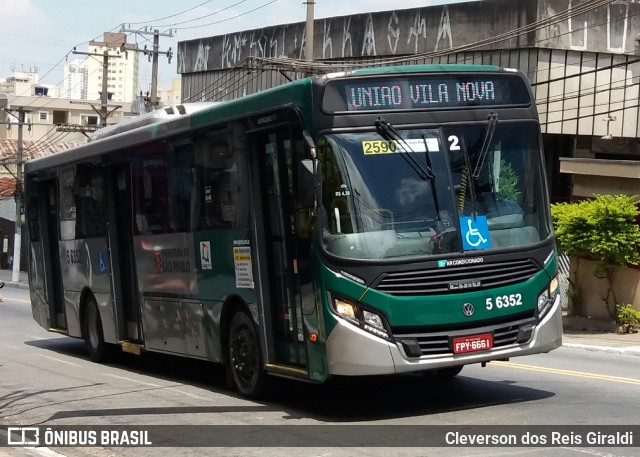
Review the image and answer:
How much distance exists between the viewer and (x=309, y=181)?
955 cm

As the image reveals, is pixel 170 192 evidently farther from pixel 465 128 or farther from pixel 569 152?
pixel 569 152

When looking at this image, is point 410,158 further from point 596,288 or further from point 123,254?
point 596,288

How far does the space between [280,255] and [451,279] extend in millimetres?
1905

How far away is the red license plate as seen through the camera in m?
9.84

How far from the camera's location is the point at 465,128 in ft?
33.5

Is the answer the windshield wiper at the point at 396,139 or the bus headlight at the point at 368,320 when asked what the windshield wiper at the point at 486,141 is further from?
the bus headlight at the point at 368,320

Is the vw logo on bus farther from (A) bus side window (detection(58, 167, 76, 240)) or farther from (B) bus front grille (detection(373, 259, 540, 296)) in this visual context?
(A) bus side window (detection(58, 167, 76, 240))

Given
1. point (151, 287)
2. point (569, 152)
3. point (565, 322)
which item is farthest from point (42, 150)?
point (151, 287)

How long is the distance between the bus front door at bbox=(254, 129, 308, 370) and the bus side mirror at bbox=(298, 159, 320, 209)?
84 cm

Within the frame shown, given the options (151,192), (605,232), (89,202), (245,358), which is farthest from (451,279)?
(605,232)

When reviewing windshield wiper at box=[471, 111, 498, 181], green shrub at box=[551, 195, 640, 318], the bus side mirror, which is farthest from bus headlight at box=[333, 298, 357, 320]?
green shrub at box=[551, 195, 640, 318]

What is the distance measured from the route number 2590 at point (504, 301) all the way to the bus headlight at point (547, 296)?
12.1 inches

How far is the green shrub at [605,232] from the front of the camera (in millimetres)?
21281

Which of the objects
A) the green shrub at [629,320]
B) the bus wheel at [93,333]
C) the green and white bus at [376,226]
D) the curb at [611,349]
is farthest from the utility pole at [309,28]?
the green and white bus at [376,226]
